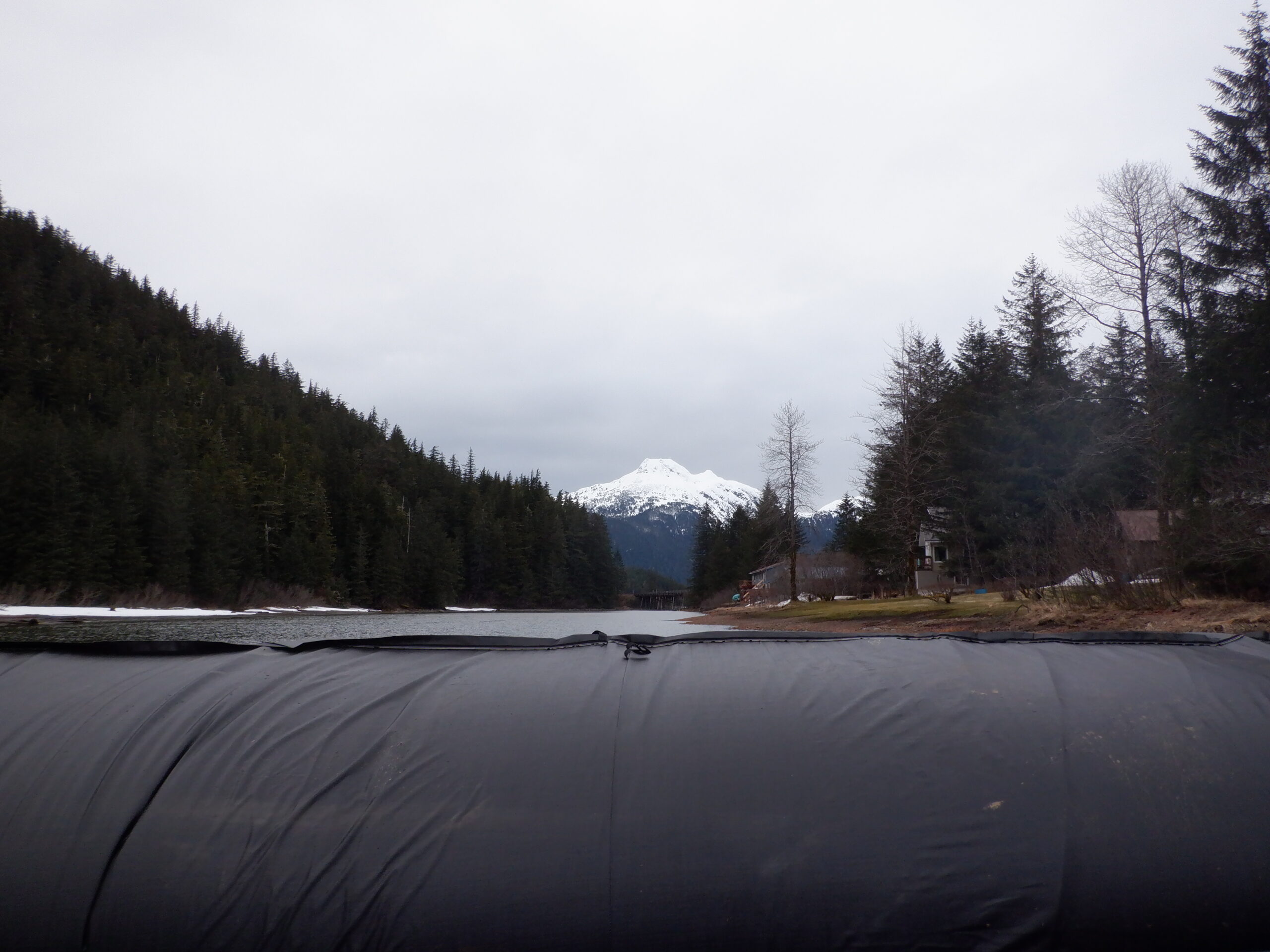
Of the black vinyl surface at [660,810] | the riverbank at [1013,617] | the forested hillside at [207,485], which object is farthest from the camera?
the forested hillside at [207,485]

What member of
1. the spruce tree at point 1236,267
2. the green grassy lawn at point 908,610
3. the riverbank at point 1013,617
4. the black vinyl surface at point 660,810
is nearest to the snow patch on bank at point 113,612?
the riverbank at point 1013,617

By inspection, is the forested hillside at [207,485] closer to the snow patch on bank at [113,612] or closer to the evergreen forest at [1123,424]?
the snow patch on bank at [113,612]

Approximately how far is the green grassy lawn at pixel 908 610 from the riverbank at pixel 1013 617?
48 mm

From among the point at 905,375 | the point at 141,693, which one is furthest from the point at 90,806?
the point at 905,375

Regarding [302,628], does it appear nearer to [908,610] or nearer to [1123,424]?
[908,610]

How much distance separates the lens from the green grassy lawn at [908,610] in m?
18.1

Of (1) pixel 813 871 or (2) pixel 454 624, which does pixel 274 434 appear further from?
(1) pixel 813 871

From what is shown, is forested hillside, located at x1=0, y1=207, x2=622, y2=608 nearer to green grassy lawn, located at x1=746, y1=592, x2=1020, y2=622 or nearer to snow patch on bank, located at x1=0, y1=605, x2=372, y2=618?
snow patch on bank, located at x1=0, y1=605, x2=372, y2=618

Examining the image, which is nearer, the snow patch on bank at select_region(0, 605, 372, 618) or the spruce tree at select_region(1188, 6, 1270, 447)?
the spruce tree at select_region(1188, 6, 1270, 447)

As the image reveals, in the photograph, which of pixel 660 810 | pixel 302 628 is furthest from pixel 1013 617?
pixel 302 628

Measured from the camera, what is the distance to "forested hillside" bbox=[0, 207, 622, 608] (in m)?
47.8

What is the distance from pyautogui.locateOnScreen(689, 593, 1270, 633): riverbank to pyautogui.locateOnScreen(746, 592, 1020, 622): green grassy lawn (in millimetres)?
48

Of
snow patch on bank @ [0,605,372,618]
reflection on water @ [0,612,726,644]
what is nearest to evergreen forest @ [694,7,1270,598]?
reflection on water @ [0,612,726,644]

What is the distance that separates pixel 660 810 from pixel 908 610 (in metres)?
20.4
